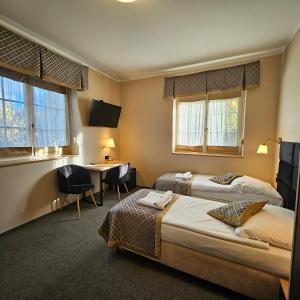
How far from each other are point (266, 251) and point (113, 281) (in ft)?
4.39

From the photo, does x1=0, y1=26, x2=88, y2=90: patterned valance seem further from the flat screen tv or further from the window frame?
the window frame

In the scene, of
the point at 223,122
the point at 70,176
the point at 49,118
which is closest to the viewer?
the point at 49,118

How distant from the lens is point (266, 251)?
1314 millimetres

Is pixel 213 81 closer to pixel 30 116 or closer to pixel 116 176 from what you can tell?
pixel 116 176

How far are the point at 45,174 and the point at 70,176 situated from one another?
1.39ft

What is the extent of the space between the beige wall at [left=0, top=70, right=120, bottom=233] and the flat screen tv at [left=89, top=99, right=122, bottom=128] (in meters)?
0.17

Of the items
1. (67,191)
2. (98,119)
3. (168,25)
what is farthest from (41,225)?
(168,25)

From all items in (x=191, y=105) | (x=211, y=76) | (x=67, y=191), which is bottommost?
(x=67, y=191)

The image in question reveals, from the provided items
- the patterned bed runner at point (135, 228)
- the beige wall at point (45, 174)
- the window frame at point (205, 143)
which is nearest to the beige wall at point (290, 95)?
the window frame at point (205, 143)

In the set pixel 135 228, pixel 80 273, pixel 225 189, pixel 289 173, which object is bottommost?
pixel 80 273

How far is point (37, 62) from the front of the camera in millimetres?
2502

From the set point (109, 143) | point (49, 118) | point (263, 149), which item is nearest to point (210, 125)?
point (263, 149)

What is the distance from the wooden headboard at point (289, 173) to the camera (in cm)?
192

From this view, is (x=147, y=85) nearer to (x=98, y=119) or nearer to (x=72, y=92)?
(x=98, y=119)
